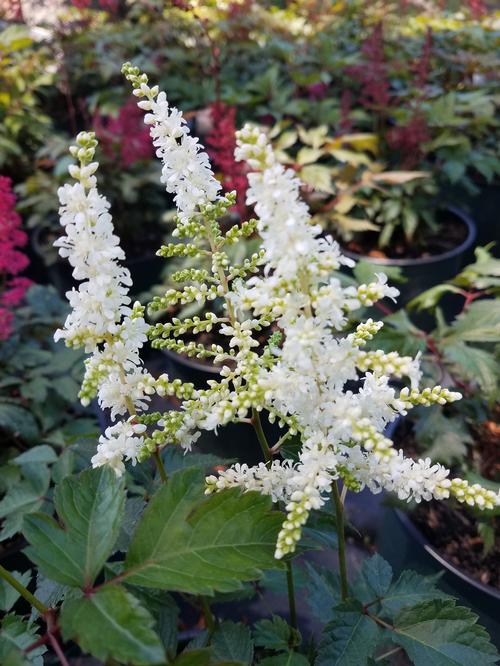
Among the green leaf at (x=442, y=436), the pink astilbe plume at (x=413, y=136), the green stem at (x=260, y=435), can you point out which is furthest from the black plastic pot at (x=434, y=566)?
the pink astilbe plume at (x=413, y=136)

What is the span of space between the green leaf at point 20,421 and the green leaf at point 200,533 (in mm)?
1226

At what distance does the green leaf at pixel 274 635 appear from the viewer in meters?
1.06

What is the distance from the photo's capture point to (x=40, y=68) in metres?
4.14

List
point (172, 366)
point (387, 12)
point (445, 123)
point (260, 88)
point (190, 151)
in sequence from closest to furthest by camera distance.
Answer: point (190, 151)
point (172, 366)
point (445, 123)
point (260, 88)
point (387, 12)

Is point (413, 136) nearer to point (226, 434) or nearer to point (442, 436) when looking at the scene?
point (226, 434)

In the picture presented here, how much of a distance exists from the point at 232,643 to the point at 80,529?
362 mm

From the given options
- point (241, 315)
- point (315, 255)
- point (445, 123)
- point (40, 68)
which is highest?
point (315, 255)

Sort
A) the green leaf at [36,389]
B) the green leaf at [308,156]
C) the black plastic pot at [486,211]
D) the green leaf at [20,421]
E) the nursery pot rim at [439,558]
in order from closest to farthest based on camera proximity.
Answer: the nursery pot rim at [439,558]
the green leaf at [20,421]
the green leaf at [36,389]
the green leaf at [308,156]
the black plastic pot at [486,211]

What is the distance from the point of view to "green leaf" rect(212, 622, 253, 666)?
1.02 metres

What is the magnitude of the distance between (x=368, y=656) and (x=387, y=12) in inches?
196

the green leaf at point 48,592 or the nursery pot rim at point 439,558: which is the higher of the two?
the green leaf at point 48,592

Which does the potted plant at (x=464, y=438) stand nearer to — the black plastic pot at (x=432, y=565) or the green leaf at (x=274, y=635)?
the black plastic pot at (x=432, y=565)

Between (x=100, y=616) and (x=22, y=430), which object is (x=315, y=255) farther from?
(x=22, y=430)

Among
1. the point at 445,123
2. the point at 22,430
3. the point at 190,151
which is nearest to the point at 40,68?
the point at 445,123
